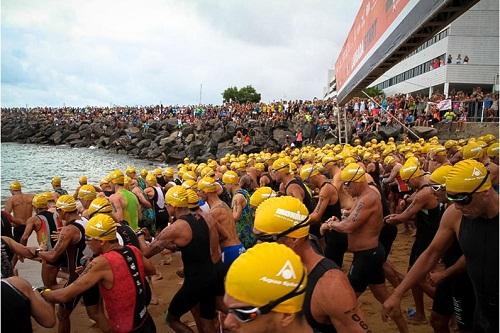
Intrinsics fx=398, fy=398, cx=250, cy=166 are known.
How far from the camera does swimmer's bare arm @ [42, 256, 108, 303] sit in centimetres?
322

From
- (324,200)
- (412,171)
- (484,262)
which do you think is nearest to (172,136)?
(324,200)

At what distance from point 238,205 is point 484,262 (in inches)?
156

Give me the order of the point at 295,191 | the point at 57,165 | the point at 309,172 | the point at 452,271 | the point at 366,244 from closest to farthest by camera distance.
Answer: the point at 452,271, the point at 366,244, the point at 295,191, the point at 309,172, the point at 57,165

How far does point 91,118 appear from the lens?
173 feet

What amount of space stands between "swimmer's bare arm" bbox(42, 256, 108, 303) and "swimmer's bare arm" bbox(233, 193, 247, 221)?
10.2ft

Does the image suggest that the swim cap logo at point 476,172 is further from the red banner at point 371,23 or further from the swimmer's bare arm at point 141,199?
the swimmer's bare arm at point 141,199

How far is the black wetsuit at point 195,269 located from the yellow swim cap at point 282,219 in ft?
5.79

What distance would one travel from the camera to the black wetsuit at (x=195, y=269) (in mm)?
4219

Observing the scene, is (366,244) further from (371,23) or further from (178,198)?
(371,23)

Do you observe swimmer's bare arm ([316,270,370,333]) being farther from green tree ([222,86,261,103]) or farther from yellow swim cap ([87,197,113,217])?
green tree ([222,86,261,103])

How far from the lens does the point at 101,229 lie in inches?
142

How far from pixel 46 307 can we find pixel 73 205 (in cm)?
227

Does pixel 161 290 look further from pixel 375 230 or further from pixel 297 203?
pixel 297 203

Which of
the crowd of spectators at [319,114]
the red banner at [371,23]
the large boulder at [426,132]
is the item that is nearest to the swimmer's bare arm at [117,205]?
the red banner at [371,23]
